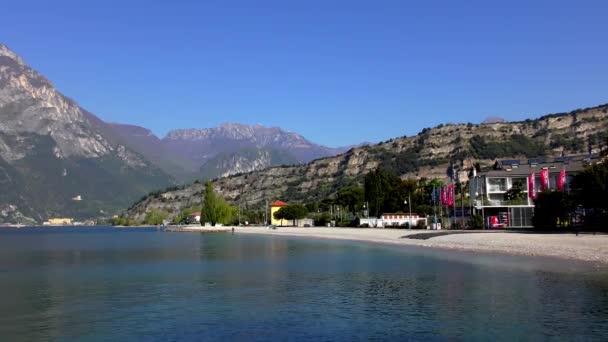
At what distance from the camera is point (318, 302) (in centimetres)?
2933

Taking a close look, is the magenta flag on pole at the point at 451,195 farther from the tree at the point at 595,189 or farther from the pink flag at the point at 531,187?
the tree at the point at 595,189

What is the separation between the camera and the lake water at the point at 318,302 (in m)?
22.6

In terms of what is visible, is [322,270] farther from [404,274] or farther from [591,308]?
[591,308]

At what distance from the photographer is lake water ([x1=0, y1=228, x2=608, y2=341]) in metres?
22.6

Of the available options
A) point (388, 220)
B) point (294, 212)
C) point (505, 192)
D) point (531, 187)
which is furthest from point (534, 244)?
point (294, 212)

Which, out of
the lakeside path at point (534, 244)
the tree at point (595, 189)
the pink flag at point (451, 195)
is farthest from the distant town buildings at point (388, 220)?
the tree at point (595, 189)

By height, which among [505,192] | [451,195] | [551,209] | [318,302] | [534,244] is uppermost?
[505,192]

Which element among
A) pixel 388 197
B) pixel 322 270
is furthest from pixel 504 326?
pixel 388 197

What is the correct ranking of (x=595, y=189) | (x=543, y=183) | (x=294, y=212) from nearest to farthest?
(x=595, y=189) < (x=543, y=183) < (x=294, y=212)

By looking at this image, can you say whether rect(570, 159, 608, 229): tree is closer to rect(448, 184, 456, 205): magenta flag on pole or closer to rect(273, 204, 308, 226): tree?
rect(448, 184, 456, 205): magenta flag on pole

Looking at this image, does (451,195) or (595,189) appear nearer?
(595,189)

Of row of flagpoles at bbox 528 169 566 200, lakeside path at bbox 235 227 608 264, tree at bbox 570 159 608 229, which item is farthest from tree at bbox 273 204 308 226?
tree at bbox 570 159 608 229

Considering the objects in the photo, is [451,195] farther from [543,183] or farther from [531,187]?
[543,183]

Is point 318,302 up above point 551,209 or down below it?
below
